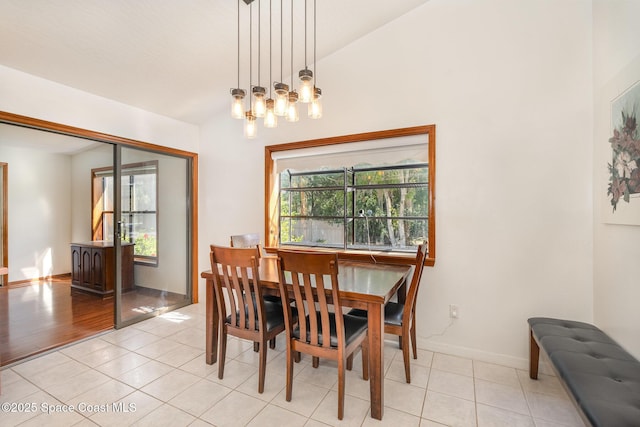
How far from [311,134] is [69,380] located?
3032mm

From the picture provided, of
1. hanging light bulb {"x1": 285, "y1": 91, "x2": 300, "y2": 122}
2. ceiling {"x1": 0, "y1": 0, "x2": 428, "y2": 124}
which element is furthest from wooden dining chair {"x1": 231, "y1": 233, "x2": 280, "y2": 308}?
ceiling {"x1": 0, "y1": 0, "x2": 428, "y2": 124}

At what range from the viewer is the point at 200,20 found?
2.35 meters

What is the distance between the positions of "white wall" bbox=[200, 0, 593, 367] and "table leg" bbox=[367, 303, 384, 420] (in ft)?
3.67

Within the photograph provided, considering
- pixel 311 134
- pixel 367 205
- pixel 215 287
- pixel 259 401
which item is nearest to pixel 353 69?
pixel 311 134

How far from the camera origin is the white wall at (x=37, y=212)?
4.80 metres

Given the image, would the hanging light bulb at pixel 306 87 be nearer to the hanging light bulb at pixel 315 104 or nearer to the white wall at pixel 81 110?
the hanging light bulb at pixel 315 104

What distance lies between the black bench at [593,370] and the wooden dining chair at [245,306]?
173cm

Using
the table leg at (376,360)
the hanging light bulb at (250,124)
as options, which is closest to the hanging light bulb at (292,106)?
the hanging light bulb at (250,124)

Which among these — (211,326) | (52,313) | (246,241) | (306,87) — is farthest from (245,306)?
(52,313)

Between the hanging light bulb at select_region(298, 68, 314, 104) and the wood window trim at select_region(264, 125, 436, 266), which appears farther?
the wood window trim at select_region(264, 125, 436, 266)

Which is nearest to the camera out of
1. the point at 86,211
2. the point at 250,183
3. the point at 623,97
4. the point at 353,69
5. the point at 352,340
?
the point at 623,97

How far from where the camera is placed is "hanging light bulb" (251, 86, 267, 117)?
2070mm

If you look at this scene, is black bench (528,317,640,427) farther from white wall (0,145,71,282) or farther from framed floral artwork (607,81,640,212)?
white wall (0,145,71,282)

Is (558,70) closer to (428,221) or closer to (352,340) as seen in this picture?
(428,221)
